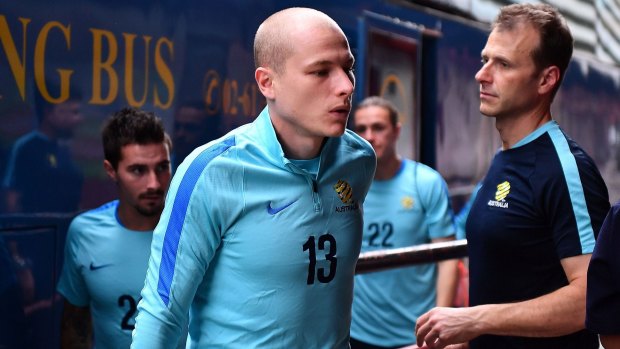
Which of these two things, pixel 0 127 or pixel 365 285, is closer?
pixel 0 127

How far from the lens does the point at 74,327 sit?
3.98 meters

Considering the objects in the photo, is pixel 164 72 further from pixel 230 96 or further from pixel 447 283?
pixel 447 283

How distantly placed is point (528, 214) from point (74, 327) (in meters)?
1.94

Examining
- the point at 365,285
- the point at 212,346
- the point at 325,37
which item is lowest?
the point at 365,285

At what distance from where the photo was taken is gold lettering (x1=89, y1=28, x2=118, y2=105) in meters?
4.04

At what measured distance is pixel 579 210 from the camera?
106 inches

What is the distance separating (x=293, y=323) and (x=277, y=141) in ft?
1.39

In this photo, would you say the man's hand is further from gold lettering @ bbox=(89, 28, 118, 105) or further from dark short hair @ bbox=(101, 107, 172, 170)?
gold lettering @ bbox=(89, 28, 118, 105)

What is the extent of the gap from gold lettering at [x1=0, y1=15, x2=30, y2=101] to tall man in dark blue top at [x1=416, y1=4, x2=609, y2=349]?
166 centimetres

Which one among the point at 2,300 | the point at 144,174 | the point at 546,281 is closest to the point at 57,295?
the point at 2,300

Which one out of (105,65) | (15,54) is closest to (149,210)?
(105,65)

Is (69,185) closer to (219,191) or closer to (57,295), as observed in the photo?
(57,295)

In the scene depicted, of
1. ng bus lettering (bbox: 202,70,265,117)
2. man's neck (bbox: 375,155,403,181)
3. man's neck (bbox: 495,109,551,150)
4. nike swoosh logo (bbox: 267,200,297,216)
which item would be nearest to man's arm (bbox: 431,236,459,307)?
man's neck (bbox: 375,155,403,181)

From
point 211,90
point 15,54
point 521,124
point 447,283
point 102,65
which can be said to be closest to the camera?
point 521,124
